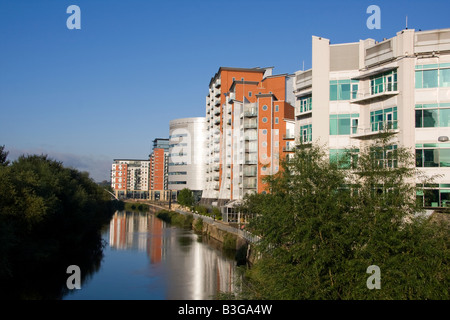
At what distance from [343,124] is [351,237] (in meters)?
15.9

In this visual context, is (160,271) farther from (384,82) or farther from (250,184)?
(250,184)

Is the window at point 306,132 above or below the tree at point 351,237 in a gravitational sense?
above

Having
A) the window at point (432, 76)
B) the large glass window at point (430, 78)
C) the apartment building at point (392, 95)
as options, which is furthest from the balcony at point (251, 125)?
the large glass window at point (430, 78)

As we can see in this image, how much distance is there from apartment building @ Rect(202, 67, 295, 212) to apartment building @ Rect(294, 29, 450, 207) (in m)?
15.6

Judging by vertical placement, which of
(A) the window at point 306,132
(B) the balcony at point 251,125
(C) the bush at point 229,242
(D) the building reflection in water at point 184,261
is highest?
(B) the balcony at point 251,125

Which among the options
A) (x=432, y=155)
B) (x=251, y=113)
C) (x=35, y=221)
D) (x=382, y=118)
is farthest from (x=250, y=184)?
(x=432, y=155)

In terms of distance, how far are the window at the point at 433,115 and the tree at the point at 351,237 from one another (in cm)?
981

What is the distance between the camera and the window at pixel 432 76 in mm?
24359

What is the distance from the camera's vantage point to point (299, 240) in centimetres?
1484

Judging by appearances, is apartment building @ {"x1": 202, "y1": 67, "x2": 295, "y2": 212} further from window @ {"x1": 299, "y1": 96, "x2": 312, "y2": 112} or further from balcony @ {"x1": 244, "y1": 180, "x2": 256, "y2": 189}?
window @ {"x1": 299, "y1": 96, "x2": 312, "y2": 112}

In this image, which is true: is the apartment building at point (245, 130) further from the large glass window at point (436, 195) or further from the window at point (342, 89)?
the large glass window at point (436, 195)
